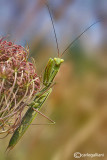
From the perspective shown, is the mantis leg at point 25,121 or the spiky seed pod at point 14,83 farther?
the mantis leg at point 25,121

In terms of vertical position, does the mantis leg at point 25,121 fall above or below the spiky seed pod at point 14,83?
below

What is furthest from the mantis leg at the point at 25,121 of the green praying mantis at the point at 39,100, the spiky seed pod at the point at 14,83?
the spiky seed pod at the point at 14,83

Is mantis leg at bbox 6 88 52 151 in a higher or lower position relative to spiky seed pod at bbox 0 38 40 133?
lower

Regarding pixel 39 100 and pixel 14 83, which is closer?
pixel 14 83

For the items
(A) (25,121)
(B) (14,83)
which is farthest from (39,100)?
(B) (14,83)

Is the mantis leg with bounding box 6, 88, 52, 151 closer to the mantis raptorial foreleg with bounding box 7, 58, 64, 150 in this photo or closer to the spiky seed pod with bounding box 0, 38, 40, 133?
the mantis raptorial foreleg with bounding box 7, 58, 64, 150

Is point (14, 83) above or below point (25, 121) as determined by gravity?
above

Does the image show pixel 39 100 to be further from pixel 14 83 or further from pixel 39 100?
pixel 14 83

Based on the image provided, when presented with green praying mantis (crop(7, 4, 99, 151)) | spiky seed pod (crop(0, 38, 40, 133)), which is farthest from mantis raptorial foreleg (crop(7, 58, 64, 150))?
spiky seed pod (crop(0, 38, 40, 133))

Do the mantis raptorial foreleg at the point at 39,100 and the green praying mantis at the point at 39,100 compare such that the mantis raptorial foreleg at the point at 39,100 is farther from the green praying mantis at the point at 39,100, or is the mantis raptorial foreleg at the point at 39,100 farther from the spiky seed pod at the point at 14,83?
the spiky seed pod at the point at 14,83
